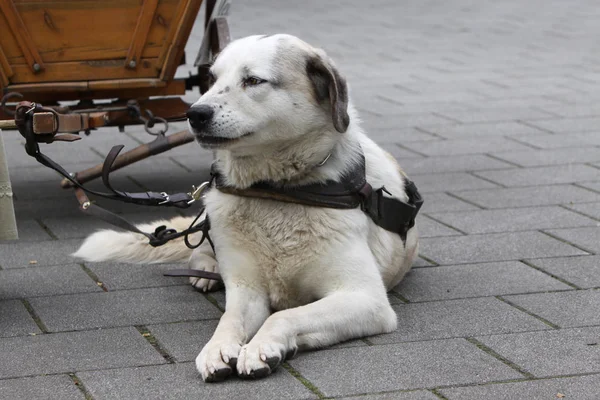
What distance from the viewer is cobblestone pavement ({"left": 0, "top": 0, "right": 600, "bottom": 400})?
355 centimetres

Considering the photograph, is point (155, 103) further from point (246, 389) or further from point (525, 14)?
point (525, 14)

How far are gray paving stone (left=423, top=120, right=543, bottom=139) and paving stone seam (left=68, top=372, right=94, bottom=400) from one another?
5.11 meters

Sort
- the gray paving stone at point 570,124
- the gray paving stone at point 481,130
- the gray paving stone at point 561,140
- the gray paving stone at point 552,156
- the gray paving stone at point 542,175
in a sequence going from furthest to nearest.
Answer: the gray paving stone at point 570,124 < the gray paving stone at point 481,130 < the gray paving stone at point 561,140 < the gray paving stone at point 552,156 < the gray paving stone at point 542,175

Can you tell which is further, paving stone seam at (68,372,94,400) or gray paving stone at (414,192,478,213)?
gray paving stone at (414,192,478,213)

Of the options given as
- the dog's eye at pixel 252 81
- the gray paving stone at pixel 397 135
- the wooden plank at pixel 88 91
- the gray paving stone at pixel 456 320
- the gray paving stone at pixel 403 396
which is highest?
the dog's eye at pixel 252 81

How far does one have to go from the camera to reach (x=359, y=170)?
4.24m

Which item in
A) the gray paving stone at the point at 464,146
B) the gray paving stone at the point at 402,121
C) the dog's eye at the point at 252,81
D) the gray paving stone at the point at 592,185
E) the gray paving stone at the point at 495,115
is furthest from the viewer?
the gray paving stone at the point at 495,115

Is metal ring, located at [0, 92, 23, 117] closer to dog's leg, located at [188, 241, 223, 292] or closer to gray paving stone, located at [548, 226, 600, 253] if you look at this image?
dog's leg, located at [188, 241, 223, 292]

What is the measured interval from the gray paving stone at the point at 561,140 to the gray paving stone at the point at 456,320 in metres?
3.62

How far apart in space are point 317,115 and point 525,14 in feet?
43.1

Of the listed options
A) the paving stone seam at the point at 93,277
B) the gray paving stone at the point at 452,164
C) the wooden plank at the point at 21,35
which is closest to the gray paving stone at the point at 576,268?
the paving stone seam at the point at 93,277

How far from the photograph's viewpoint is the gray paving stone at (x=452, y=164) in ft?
23.4

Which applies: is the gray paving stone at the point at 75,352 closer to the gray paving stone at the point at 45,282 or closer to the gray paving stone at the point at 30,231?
the gray paving stone at the point at 45,282

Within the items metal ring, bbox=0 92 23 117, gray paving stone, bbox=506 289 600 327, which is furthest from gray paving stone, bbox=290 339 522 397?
metal ring, bbox=0 92 23 117
